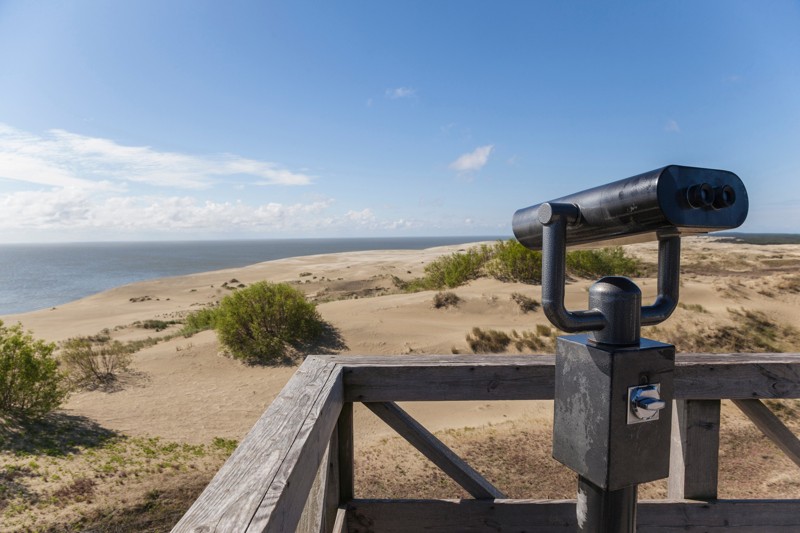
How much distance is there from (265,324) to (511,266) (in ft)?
33.5

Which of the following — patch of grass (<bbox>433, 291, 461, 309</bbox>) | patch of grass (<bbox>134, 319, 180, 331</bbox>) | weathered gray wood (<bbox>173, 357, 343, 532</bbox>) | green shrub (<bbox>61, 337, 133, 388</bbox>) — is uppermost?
weathered gray wood (<bbox>173, 357, 343, 532</bbox>)

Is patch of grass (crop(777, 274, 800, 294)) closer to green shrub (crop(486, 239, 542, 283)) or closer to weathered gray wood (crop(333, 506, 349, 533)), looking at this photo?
green shrub (crop(486, 239, 542, 283))

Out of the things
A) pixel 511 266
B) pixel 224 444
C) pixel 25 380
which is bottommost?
pixel 224 444

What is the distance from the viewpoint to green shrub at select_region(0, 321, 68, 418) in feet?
22.6

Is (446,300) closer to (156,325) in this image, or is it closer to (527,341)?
(527,341)

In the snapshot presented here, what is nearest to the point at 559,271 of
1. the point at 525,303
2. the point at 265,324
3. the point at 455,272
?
the point at 265,324

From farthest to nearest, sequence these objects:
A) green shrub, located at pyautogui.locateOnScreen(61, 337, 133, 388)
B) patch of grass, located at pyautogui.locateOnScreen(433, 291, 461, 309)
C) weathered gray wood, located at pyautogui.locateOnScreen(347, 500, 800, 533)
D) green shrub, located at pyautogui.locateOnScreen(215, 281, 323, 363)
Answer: patch of grass, located at pyautogui.locateOnScreen(433, 291, 461, 309) < green shrub, located at pyautogui.locateOnScreen(215, 281, 323, 363) < green shrub, located at pyautogui.locateOnScreen(61, 337, 133, 388) < weathered gray wood, located at pyautogui.locateOnScreen(347, 500, 800, 533)

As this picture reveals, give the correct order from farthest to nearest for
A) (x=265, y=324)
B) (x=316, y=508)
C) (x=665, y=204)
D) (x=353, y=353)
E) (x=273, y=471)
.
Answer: (x=265, y=324) < (x=353, y=353) < (x=316, y=508) < (x=273, y=471) < (x=665, y=204)

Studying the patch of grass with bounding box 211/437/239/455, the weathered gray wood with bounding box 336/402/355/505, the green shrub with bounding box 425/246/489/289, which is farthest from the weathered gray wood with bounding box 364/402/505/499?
the green shrub with bounding box 425/246/489/289

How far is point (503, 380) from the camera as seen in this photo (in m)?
2.14

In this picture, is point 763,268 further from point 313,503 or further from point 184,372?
point 313,503

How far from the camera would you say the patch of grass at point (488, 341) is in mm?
10016

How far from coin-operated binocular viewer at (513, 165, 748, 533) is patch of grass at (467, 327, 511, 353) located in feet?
29.0

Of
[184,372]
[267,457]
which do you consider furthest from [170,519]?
[184,372]
